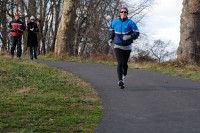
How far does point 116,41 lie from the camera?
11562 mm

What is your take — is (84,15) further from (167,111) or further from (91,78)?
(167,111)

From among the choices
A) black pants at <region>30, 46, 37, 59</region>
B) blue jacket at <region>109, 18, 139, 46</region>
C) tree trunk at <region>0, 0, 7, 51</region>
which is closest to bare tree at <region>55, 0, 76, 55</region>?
black pants at <region>30, 46, 37, 59</region>

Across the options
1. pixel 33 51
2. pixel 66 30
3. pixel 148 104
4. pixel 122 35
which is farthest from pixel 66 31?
pixel 148 104

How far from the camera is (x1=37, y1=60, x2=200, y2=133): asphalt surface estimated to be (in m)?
7.44

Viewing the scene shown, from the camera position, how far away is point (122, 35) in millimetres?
11469

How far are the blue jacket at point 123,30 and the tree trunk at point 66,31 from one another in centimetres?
1294

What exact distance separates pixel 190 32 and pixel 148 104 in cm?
1147

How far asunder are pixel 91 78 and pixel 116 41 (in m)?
2.30

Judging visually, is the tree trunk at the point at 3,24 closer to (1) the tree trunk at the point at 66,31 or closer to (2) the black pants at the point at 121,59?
(1) the tree trunk at the point at 66,31

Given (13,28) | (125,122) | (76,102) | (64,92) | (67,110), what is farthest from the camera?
(13,28)

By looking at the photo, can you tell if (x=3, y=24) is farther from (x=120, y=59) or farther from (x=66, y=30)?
(x=120, y=59)

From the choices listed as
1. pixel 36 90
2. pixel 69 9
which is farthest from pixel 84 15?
pixel 36 90

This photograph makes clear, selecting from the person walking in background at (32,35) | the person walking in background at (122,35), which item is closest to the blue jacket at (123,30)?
the person walking in background at (122,35)

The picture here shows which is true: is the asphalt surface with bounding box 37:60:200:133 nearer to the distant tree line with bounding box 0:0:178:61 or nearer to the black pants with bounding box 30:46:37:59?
the black pants with bounding box 30:46:37:59
